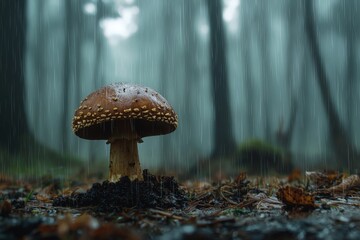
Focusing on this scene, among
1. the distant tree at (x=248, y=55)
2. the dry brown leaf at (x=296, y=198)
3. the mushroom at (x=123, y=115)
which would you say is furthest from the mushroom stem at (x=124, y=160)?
the distant tree at (x=248, y=55)

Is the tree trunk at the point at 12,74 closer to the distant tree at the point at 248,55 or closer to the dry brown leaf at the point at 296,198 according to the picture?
the dry brown leaf at the point at 296,198

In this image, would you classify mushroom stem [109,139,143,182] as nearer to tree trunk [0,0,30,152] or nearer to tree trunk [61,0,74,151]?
tree trunk [0,0,30,152]

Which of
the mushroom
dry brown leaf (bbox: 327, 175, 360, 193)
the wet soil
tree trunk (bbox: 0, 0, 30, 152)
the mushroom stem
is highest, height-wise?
tree trunk (bbox: 0, 0, 30, 152)

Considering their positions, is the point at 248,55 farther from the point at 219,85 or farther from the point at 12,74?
the point at 12,74

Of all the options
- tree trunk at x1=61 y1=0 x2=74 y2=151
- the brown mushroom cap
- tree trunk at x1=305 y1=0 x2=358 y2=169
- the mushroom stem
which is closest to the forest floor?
the mushroom stem

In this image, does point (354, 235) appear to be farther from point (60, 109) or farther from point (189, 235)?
point (60, 109)
